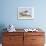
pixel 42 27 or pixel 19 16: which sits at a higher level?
pixel 19 16

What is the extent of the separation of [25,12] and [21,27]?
517 mm

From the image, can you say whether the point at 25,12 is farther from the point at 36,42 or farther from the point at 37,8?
the point at 36,42

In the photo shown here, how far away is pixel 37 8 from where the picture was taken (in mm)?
4098

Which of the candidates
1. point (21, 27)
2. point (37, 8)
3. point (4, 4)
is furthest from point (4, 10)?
point (37, 8)

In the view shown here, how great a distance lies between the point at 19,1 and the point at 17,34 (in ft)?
3.75

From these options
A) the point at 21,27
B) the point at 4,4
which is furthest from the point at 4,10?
the point at 21,27

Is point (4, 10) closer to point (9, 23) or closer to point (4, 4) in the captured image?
point (4, 4)

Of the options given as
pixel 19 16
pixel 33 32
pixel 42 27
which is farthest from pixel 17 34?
pixel 42 27

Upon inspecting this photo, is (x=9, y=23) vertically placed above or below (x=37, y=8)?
below

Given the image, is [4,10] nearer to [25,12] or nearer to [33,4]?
[25,12]

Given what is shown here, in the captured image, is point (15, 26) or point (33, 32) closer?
point (33, 32)

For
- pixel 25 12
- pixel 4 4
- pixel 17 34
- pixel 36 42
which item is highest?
pixel 4 4

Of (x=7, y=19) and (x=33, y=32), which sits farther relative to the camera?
(x=7, y=19)

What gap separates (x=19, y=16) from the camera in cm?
408
